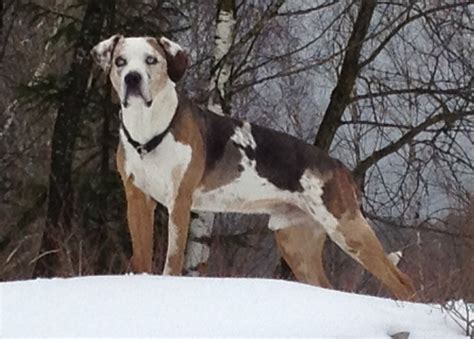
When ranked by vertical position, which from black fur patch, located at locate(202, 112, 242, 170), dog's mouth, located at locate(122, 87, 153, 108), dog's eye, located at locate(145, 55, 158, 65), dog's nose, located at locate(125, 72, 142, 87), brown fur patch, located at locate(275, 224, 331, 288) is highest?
dog's eye, located at locate(145, 55, 158, 65)

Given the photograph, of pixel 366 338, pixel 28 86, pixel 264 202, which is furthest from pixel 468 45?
pixel 366 338

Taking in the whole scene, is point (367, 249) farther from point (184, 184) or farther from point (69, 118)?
point (69, 118)

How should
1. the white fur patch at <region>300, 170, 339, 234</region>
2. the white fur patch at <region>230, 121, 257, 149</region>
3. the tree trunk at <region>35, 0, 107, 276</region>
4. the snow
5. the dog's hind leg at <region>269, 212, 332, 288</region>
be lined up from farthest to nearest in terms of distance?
the tree trunk at <region>35, 0, 107, 276</region>, the dog's hind leg at <region>269, 212, 332, 288</region>, the white fur patch at <region>300, 170, 339, 234</region>, the white fur patch at <region>230, 121, 257, 149</region>, the snow

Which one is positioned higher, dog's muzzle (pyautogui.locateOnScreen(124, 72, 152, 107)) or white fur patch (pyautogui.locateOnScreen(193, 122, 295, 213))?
dog's muzzle (pyautogui.locateOnScreen(124, 72, 152, 107))

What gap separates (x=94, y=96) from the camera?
40.7 feet

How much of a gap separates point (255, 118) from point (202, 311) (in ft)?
44.2

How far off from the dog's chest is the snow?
71.7 inches

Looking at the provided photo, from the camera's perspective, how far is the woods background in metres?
12.0

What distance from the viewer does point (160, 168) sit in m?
7.47

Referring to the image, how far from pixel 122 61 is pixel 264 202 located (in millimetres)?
1621

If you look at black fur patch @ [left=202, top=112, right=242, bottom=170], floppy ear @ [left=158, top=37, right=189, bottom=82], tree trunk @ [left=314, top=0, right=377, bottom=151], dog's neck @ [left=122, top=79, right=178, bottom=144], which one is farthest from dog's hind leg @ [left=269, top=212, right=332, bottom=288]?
tree trunk @ [left=314, top=0, right=377, bottom=151]

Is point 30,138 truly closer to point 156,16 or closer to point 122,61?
point 156,16

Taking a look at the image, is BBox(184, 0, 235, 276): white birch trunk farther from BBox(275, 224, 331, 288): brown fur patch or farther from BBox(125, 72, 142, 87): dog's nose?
→ BBox(125, 72, 142, 87): dog's nose

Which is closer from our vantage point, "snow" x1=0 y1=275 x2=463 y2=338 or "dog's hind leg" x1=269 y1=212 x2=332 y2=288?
"snow" x1=0 y1=275 x2=463 y2=338
